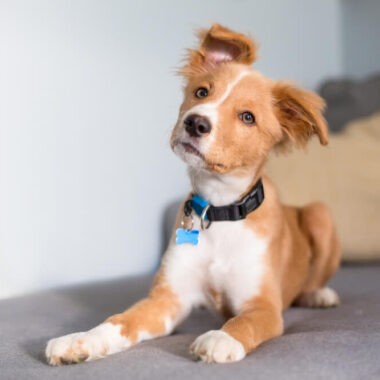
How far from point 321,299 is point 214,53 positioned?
1.20 metres

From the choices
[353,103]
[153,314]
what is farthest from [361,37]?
[153,314]

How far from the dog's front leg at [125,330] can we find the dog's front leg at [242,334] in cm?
27

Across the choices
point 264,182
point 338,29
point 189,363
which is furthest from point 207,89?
point 338,29

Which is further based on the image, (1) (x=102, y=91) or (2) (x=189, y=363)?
(1) (x=102, y=91)

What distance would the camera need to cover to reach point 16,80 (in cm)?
270

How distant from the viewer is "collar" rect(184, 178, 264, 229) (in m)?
2.19

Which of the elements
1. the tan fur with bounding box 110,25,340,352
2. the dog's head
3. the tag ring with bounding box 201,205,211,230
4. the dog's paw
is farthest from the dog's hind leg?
the tag ring with bounding box 201,205,211,230

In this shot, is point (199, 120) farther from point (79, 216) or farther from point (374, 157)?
point (374, 157)

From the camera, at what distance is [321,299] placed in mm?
2629

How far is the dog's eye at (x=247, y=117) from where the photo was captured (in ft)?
6.94

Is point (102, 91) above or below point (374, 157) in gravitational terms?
above

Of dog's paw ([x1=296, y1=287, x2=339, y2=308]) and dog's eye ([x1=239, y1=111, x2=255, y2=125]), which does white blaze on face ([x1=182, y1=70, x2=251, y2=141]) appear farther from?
dog's paw ([x1=296, y1=287, x2=339, y2=308])

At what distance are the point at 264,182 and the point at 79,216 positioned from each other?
1.11 m

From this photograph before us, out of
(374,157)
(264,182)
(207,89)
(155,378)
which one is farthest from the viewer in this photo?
(374,157)
